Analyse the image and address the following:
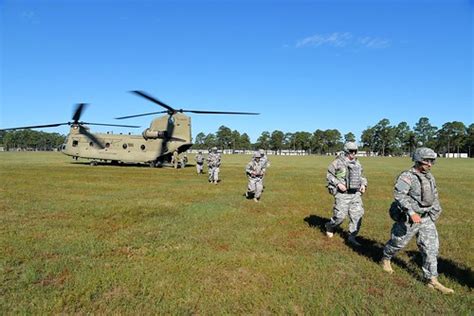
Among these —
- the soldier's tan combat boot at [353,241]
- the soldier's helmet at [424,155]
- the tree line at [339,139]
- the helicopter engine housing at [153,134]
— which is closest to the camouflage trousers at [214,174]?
the soldier's tan combat boot at [353,241]

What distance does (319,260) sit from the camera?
21.2 feet

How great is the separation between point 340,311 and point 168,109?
25.0 meters

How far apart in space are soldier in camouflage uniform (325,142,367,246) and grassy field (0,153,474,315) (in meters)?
0.51

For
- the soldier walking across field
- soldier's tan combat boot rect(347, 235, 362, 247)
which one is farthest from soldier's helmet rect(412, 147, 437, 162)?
the soldier walking across field

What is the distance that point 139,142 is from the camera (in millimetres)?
31531

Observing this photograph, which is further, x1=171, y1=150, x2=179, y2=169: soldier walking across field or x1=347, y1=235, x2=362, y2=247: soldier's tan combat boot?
x1=171, y1=150, x2=179, y2=169: soldier walking across field

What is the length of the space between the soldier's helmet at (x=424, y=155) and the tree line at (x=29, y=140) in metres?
177

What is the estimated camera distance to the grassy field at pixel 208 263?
15.3ft

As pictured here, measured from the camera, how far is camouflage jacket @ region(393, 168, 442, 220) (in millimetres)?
5367

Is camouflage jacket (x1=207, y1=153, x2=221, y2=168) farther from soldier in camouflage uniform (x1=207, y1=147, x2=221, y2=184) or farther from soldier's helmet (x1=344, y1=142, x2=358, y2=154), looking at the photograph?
soldier's helmet (x1=344, y1=142, x2=358, y2=154)

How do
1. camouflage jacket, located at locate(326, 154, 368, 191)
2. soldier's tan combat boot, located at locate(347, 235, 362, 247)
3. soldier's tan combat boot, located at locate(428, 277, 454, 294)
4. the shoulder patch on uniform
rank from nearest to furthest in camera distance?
1. soldier's tan combat boot, located at locate(428, 277, 454, 294)
2. the shoulder patch on uniform
3. soldier's tan combat boot, located at locate(347, 235, 362, 247)
4. camouflage jacket, located at locate(326, 154, 368, 191)

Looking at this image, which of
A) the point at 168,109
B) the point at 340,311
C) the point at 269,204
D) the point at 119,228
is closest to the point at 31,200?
the point at 119,228

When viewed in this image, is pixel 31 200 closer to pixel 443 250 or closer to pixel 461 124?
pixel 443 250

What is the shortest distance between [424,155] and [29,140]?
184004 mm
